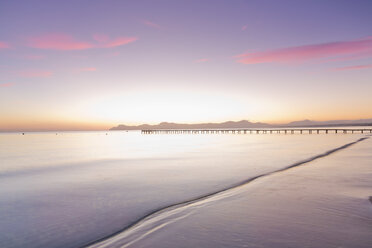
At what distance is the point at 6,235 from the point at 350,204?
29.9ft

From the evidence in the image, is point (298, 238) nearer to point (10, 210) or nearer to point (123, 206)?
point (123, 206)

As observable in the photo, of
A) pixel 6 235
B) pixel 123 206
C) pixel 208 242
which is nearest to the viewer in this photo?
pixel 208 242

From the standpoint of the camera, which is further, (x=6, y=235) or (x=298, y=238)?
(x=6, y=235)

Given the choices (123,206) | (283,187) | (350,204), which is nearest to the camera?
(350,204)

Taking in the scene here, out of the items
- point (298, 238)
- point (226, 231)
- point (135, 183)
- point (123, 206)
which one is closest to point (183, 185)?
point (135, 183)

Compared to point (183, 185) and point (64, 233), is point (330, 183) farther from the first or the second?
point (64, 233)

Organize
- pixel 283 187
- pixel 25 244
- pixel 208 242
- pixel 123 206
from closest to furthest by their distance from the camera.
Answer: pixel 208 242 < pixel 25 244 < pixel 123 206 < pixel 283 187

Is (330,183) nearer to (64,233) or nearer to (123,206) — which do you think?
(123,206)

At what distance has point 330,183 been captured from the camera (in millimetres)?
10742

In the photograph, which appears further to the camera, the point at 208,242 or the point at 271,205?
the point at 271,205

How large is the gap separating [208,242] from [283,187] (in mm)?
5973

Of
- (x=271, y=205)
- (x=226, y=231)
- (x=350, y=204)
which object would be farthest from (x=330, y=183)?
(x=226, y=231)

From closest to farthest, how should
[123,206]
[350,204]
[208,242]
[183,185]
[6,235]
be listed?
[208,242]
[6,235]
[350,204]
[123,206]
[183,185]

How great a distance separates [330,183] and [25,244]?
1057 centimetres
